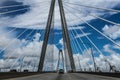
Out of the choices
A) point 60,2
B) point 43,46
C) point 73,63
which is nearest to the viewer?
point 60,2

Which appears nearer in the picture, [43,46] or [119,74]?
[119,74]

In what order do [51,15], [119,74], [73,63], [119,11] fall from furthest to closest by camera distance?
1. [73,63]
2. [51,15]
3. [119,74]
4. [119,11]

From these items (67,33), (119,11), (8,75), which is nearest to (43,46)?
(67,33)

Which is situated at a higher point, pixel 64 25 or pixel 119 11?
pixel 64 25

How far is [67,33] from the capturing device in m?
44.8

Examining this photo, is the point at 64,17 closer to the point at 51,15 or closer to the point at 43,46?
the point at 51,15

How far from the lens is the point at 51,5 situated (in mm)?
41625

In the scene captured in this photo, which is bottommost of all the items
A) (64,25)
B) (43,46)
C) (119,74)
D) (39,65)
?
(119,74)

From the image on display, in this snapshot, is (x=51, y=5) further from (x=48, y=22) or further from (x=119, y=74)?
(x=119, y=74)

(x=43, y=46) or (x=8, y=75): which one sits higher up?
(x=43, y=46)

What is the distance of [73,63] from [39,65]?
6679 mm

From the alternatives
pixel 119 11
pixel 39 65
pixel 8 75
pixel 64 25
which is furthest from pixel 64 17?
pixel 119 11

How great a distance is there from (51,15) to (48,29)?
8.54 feet

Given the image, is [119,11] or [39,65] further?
[39,65]
